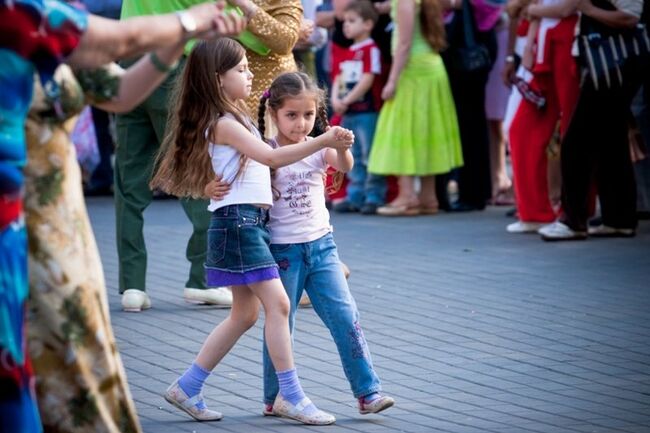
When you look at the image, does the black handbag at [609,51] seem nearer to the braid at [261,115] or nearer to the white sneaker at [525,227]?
the white sneaker at [525,227]

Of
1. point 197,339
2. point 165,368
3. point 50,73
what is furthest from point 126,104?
point 197,339

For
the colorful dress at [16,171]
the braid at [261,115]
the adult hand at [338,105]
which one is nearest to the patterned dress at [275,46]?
the braid at [261,115]

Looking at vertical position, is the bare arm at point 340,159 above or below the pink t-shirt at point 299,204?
above

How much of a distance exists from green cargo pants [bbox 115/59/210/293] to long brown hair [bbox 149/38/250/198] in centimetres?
224

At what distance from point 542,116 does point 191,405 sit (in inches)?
231

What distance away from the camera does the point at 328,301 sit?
5.75 m

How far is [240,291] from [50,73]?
2.14 m

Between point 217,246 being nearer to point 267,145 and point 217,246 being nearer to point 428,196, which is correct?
point 267,145

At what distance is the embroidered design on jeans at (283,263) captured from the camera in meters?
5.77

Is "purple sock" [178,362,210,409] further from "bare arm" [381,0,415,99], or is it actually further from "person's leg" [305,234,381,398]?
"bare arm" [381,0,415,99]

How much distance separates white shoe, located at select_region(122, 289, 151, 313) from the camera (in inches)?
317

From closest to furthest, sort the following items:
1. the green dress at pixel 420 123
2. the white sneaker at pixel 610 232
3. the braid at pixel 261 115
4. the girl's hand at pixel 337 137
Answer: the girl's hand at pixel 337 137
the braid at pixel 261 115
the white sneaker at pixel 610 232
the green dress at pixel 420 123

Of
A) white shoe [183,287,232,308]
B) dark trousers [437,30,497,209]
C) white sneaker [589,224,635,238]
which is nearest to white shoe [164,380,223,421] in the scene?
white shoe [183,287,232,308]

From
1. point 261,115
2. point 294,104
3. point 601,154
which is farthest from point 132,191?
point 601,154
